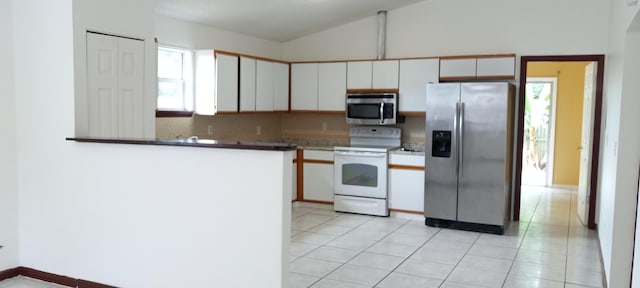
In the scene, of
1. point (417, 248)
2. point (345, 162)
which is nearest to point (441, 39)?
point (345, 162)

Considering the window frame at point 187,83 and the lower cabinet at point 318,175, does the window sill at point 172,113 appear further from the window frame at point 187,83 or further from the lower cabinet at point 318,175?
the lower cabinet at point 318,175

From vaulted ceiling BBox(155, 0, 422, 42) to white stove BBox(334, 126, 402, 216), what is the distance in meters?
1.63

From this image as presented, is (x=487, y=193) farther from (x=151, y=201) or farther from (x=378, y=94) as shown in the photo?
(x=151, y=201)

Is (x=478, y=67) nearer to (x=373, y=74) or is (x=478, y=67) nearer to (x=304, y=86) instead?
(x=373, y=74)

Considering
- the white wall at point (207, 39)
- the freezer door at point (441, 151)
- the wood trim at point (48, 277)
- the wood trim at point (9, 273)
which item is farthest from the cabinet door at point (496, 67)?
the wood trim at point (9, 273)

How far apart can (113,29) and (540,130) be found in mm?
7861

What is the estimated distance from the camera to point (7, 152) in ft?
13.2

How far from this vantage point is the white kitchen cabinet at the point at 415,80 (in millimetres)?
6379

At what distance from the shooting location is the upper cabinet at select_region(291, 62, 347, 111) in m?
6.94

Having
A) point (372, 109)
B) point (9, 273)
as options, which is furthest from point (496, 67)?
point (9, 273)

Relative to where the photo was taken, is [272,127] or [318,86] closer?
[318,86]

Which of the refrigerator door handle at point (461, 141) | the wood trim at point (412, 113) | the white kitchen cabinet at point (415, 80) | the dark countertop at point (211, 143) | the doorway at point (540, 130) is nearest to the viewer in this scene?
the dark countertop at point (211, 143)

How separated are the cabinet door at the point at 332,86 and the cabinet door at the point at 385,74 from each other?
0.42 meters

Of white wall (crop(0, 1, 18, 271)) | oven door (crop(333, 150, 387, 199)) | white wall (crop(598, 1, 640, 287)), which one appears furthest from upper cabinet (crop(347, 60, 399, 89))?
white wall (crop(0, 1, 18, 271))
